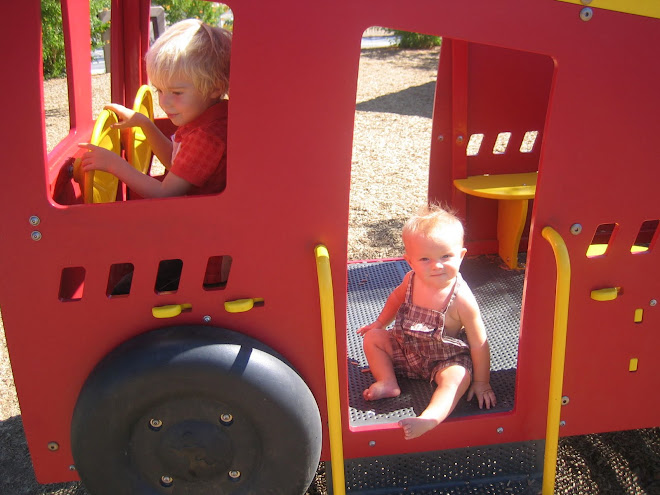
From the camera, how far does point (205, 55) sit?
1.81 metres

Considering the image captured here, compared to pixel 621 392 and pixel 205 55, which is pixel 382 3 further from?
pixel 621 392

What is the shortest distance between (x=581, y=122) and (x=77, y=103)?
1.63 m

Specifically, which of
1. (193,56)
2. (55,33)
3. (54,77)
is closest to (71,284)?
(193,56)

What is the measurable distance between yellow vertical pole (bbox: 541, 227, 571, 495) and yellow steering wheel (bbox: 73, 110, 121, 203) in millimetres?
1258

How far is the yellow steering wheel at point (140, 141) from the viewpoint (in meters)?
2.50

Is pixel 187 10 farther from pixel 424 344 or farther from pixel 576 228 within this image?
pixel 576 228

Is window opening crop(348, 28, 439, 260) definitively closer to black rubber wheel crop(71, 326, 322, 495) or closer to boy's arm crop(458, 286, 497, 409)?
boy's arm crop(458, 286, 497, 409)

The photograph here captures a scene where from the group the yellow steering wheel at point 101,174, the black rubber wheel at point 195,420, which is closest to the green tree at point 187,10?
the yellow steering wheel at point 101,174

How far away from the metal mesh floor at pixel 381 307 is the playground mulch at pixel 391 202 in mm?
408

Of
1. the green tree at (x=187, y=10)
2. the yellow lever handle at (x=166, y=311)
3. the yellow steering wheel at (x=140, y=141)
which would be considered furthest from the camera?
the green tree at (x=187, y=10)

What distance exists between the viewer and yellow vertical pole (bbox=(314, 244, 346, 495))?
172cm

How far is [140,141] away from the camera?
261cm

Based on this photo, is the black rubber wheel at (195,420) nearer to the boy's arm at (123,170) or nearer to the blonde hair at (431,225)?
the boy's arm at (123,170)

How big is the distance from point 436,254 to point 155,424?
96 cm
